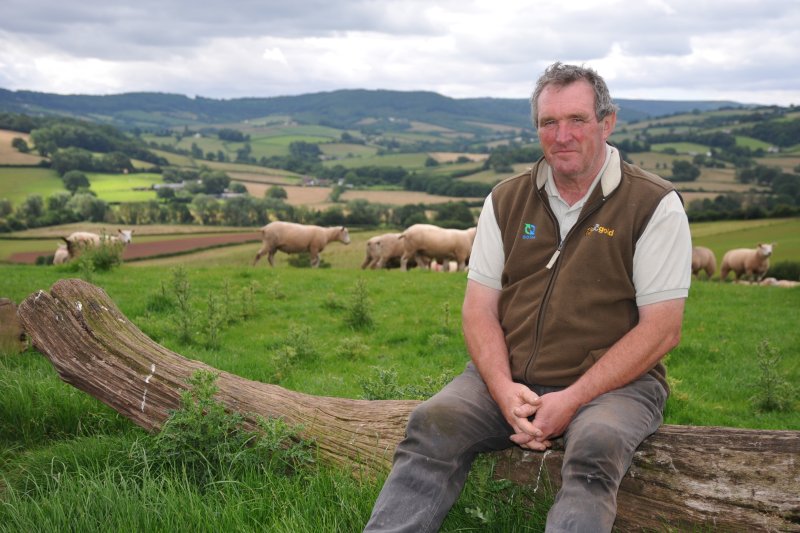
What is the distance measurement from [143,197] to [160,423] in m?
77.2

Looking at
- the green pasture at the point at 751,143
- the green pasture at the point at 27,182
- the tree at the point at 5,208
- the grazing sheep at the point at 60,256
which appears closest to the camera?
the grazing sheep at the point at 60,256

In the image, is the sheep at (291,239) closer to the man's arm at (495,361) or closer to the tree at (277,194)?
the man's arm at (495,361)

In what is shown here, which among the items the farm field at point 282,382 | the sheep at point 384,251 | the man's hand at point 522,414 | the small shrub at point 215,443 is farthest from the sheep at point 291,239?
the man's hand at point 522,414

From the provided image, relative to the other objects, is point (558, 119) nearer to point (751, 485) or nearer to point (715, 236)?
point (751, 485)

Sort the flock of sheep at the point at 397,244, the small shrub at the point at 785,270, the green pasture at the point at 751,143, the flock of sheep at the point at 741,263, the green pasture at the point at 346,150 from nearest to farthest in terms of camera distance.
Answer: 1. the flock of sheep at the point at 397,244
2. the flock of sheep at the point at 741,263
3. the small shrub at the point at 785,270
4. the green pasture at the point at 751,143
5. the green pasture at the point at 346,150

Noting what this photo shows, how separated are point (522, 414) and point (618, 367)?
0.61 metres

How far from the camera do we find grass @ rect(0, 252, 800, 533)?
373cm

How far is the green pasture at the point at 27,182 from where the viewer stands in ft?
219

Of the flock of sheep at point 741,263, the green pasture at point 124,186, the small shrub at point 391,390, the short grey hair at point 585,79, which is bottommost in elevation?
the green pasture at point 124,186

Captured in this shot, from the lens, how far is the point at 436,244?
26.6 m

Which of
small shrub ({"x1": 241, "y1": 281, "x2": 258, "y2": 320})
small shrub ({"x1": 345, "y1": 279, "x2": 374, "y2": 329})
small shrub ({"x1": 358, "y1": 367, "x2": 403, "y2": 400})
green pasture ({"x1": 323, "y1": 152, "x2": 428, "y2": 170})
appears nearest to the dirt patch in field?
small shrub ({"x1": 241, "y1": 281, "x2": 258, "y2": 320})

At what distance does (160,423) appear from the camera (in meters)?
4.57

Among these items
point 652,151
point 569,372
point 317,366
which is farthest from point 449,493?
point 652,151

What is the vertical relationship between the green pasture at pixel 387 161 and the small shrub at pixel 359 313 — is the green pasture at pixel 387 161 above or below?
below
